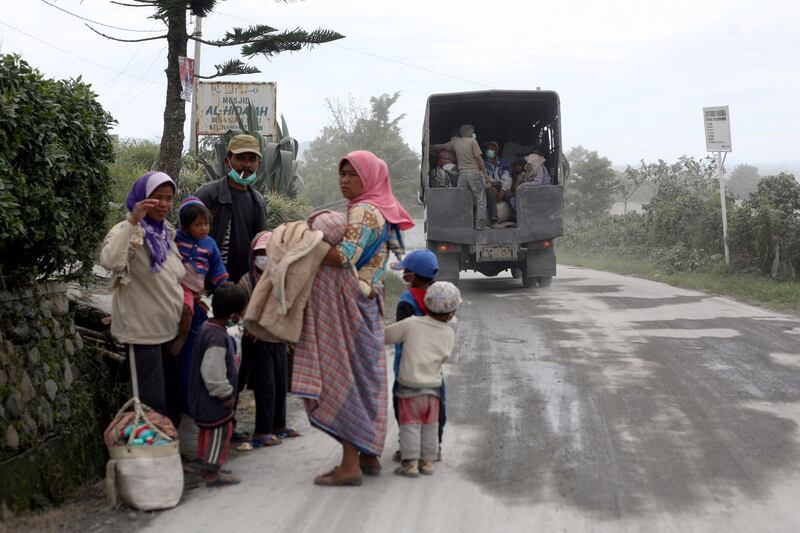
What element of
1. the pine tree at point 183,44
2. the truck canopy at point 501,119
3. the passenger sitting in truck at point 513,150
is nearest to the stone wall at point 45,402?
the pine tree at point 183,44

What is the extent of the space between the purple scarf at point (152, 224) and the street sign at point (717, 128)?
1590 centimetres

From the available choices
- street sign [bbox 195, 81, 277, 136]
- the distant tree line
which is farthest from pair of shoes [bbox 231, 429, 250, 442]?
the distant tree line

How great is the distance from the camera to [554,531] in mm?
4074

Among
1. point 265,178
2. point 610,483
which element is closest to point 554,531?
point 610,483

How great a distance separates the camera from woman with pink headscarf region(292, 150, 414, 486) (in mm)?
4727

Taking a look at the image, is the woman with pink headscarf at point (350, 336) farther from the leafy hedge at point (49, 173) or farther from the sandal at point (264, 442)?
the leafy hedge at point (49, 173)

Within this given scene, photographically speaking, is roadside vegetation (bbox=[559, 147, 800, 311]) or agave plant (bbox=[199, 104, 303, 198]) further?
roadside vegetation (bbox=[559, 147, 800, 311])

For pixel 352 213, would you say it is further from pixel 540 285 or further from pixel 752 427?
pixel 540 285

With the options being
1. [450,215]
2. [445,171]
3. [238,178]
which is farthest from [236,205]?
[445,171]

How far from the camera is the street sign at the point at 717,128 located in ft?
60.7

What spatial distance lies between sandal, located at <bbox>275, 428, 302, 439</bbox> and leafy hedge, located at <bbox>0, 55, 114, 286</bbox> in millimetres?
1609

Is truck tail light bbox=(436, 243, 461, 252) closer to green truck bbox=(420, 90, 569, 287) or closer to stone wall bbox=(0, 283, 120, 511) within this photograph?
green truck bbox=(420, 90, 569, 287)

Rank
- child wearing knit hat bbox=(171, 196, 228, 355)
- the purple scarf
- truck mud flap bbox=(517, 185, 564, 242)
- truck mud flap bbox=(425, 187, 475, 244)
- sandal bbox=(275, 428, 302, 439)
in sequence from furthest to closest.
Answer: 1. truck mud flap bbox=(517, 185, 564, 242)
2. truck mud flap bbox=(425, 187, 475, 244)
3. sandal bbox=(275, 428, 302, 439)
4. child wearing knit hat bbox=(171, 196, 228, 355)
5. the purple scarf

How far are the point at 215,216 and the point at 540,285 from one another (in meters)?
10.9
